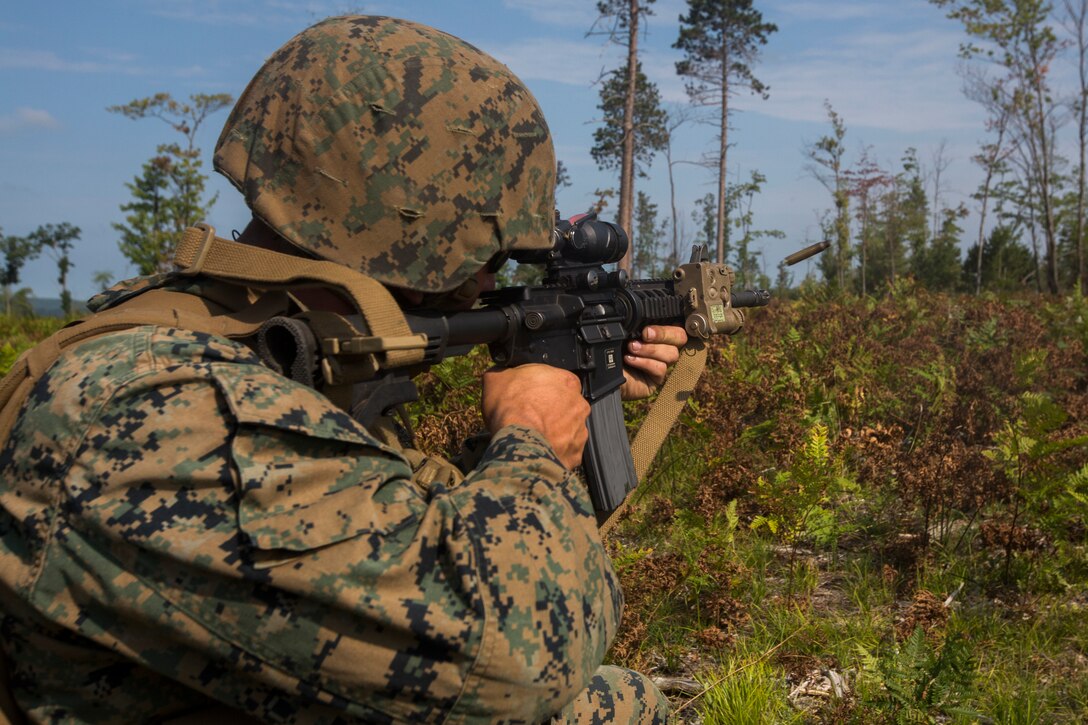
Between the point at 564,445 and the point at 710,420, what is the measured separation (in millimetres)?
2805

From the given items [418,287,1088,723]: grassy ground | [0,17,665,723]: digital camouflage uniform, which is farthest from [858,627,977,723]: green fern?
[0,17,665,723]: digital camouflage uniform

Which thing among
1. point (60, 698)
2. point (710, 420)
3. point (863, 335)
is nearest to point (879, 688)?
point (710, 420)

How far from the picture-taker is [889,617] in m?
3.43

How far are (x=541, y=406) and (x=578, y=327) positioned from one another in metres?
0.90

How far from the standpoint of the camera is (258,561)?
4.34ft

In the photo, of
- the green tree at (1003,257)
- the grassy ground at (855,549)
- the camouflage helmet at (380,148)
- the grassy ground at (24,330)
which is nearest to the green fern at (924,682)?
the grassy ground at (855,549)

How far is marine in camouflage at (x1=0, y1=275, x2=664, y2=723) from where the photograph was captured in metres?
Answer: 1.33

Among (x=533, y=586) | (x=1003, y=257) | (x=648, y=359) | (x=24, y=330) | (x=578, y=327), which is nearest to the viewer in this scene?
(x=533, y=586)

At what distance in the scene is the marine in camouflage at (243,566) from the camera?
1333 millimetres

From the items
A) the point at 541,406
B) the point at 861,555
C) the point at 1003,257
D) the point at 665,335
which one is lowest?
the point at 861,555

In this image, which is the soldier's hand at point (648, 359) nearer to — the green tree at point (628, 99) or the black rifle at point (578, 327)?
the black rifle at point (578, 327)

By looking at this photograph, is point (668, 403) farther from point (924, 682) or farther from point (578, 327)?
point (924, 682)

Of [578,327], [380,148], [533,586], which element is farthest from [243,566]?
[578,327]

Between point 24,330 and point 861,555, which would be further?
point 24,330
